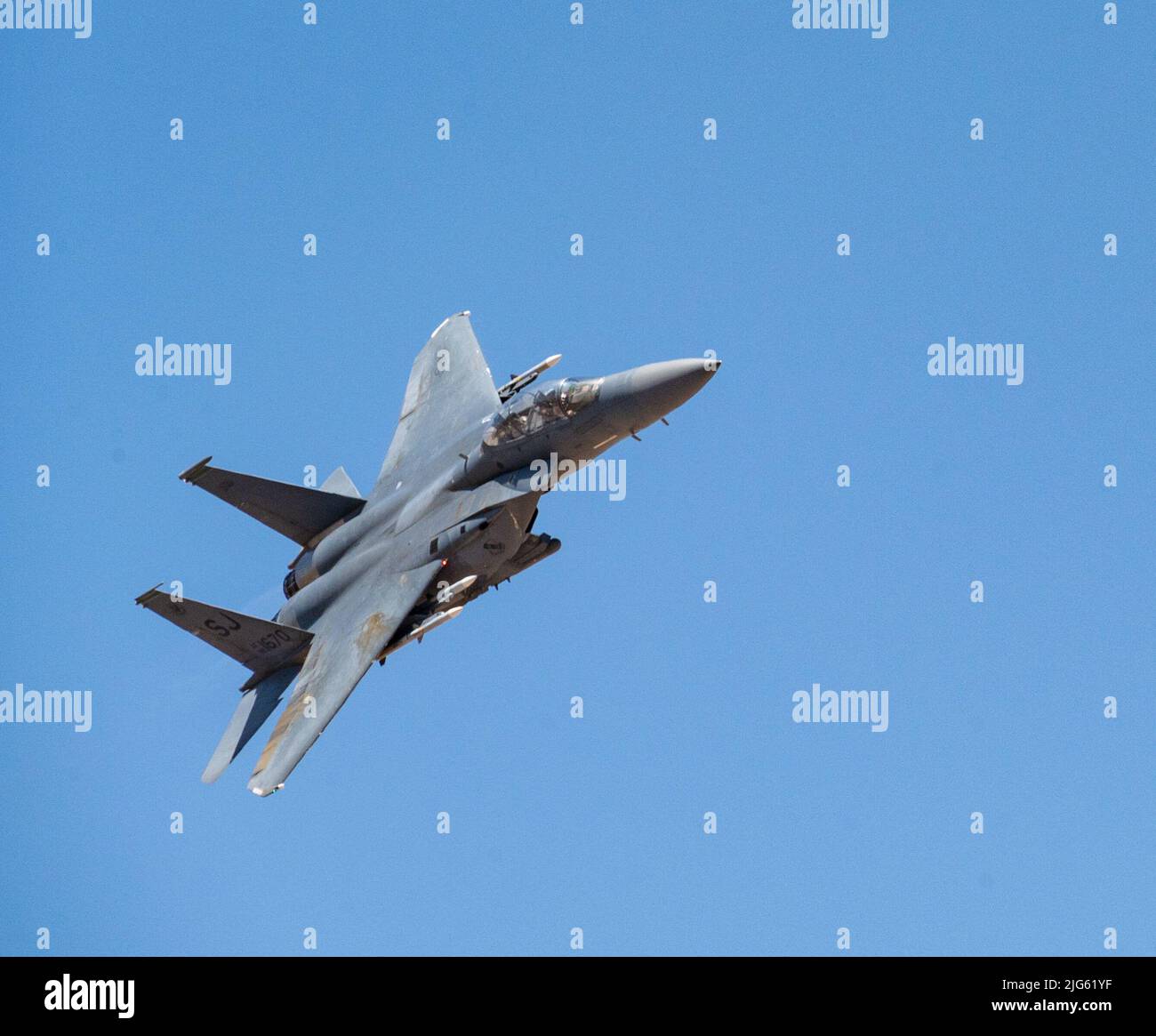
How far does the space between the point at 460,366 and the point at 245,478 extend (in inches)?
192

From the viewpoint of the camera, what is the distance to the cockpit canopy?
32750mm

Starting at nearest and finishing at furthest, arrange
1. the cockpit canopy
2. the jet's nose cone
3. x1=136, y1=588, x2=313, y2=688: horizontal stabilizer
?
1. the jet's nose cone
2. the cockpit canopy
3. x1=136, y1=588, x2=313, y2=688: horizontal stabilizer

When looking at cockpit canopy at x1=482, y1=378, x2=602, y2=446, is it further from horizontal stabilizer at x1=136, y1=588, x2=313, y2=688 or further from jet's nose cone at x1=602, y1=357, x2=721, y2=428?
horizontal stabilizer at x1=136, y1=588, x2=313, y2=688

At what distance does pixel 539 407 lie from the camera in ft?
109

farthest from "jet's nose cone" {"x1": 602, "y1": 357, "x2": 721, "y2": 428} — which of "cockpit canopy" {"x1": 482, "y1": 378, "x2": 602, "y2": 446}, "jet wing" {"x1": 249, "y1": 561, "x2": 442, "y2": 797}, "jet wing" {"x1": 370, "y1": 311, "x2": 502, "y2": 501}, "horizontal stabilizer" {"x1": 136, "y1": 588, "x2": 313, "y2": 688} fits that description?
"horizontal stabilizer" {"x1": 136, "y1": 588, "x2": 313, "y2": 688}

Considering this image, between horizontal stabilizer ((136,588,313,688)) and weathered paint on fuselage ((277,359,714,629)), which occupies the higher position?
weathered paint on fuselage ((277,359,714,629))

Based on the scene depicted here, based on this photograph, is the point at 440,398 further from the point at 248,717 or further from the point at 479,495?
the point at 248,717

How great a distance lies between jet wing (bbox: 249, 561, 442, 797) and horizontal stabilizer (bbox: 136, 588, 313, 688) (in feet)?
1.88

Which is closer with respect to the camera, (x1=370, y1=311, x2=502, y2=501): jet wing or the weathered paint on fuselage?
the weathered paint on fuselage

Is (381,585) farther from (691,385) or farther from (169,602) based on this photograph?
(691,385)

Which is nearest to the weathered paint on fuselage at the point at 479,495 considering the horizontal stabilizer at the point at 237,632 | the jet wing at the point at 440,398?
the horizontal stabilizer at the point at 237,632
